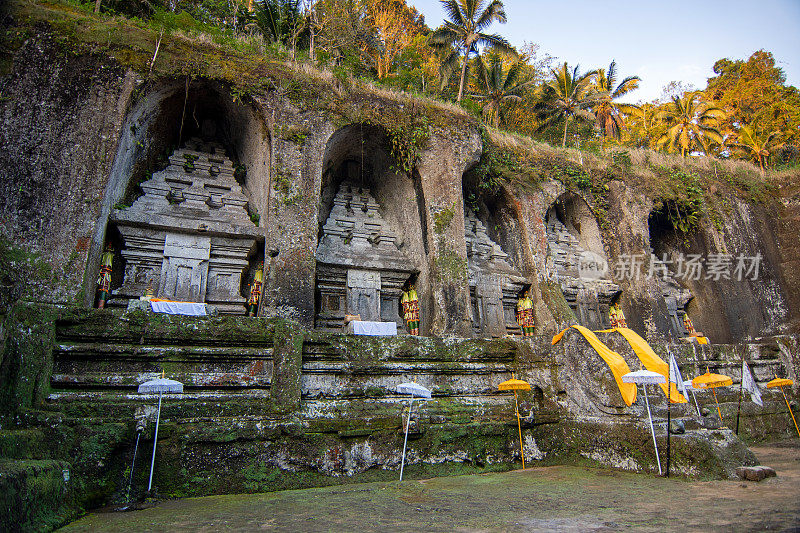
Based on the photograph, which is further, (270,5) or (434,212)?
(270,5)

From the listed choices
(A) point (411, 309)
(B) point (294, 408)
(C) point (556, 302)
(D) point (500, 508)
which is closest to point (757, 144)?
(C) point (556, 302)

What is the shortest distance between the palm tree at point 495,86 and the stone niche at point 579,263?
7.64 m

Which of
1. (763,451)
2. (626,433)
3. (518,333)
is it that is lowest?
(763,451)

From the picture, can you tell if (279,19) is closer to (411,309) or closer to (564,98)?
(411,309)

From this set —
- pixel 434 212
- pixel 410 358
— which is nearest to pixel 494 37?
pixel 434 212

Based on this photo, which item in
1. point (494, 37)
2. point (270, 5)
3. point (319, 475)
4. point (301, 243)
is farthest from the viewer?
point (494, 37)

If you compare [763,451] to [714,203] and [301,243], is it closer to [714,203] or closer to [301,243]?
[301,243]

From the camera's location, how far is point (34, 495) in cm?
297

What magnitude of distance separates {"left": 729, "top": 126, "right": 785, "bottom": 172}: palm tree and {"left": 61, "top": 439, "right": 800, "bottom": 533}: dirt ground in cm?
1944

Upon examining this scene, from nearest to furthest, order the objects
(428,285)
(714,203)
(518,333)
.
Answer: (428,285) → (518,333) → (714,203)

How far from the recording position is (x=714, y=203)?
47.2 ft

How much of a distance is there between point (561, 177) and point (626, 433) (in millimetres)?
9315

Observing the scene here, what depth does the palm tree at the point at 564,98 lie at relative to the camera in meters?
21.5

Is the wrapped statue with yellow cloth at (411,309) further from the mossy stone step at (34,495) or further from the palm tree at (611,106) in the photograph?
the palm tree at (611,106)
